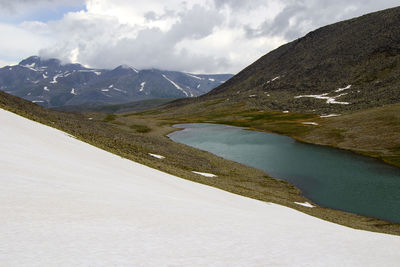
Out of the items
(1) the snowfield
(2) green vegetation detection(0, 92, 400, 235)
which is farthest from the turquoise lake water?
(1) the snowfield

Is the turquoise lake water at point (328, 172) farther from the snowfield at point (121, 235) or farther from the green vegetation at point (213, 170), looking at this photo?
the snowfield at point (121, 235)

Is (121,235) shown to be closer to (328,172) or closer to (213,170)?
(213,170)

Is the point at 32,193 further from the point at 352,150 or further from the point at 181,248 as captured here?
the point at 352,150

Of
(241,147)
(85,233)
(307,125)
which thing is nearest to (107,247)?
(85,233)

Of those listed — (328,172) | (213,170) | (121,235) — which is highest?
(328,172)

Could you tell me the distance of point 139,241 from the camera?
7.26 meters

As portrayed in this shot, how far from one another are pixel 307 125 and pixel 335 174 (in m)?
55.7

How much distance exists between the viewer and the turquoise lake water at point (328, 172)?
123 ft

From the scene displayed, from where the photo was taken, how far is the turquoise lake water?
37456mm

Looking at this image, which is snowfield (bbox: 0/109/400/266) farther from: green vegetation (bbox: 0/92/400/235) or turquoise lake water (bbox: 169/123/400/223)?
turquoise lake water (bbox: 169/123/400/223)

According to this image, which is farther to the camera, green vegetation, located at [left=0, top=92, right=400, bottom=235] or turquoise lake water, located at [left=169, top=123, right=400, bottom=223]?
turquoise lake water, located at [left=169, top=123, right=400, bottom=223]

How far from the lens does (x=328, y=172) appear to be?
51.5 m

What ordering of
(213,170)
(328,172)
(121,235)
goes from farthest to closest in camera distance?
(328,172) < (213,170) < (121,235)

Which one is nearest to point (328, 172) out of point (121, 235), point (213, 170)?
point (213, 170)
